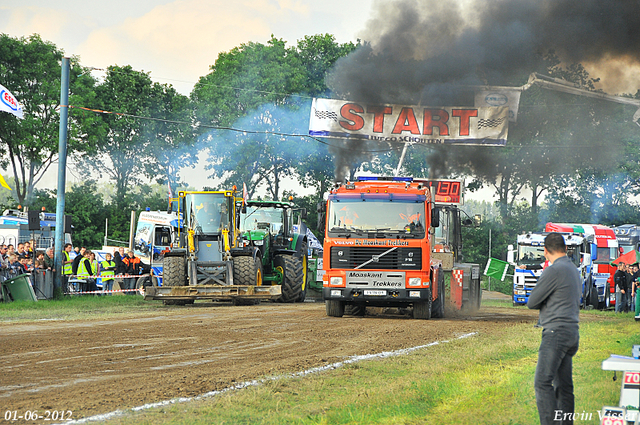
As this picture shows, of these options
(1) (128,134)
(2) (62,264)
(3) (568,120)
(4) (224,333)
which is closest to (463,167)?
(3) (568,120)

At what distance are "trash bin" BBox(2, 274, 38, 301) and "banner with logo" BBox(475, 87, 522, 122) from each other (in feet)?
55.0

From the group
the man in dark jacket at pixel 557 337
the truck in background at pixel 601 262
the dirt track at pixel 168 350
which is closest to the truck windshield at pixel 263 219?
the dirt track at pixel 168 350

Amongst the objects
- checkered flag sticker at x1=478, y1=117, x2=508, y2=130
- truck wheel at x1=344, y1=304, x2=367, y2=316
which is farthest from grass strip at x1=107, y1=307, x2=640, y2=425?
checkered flag sticker at x1=478, y1=117, x2=508, y2=130

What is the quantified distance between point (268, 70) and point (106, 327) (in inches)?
1312

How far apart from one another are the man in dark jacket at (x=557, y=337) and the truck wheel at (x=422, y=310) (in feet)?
37.3

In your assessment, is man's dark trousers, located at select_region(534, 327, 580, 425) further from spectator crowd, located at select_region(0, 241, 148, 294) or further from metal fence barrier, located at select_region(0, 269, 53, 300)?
metal fence barrier, located at select_region(0, 269, 53, 300)

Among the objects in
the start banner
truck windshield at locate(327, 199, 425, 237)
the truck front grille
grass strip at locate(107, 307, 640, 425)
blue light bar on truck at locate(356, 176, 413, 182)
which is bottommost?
grass strip at locate(107, 307, 640, 425)

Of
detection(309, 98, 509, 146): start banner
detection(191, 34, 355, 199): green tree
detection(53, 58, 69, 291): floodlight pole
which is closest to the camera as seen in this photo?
detection(53, 58, 69, 291): floodlight pole

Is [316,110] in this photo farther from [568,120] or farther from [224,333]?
[224,333]

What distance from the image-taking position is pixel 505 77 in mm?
27188

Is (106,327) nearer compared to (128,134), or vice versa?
(106,327)

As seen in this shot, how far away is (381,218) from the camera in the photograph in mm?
17766

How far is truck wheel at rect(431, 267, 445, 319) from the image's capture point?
19312mm

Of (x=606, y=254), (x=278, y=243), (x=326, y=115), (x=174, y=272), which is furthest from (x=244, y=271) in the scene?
(x=606, y=254)
